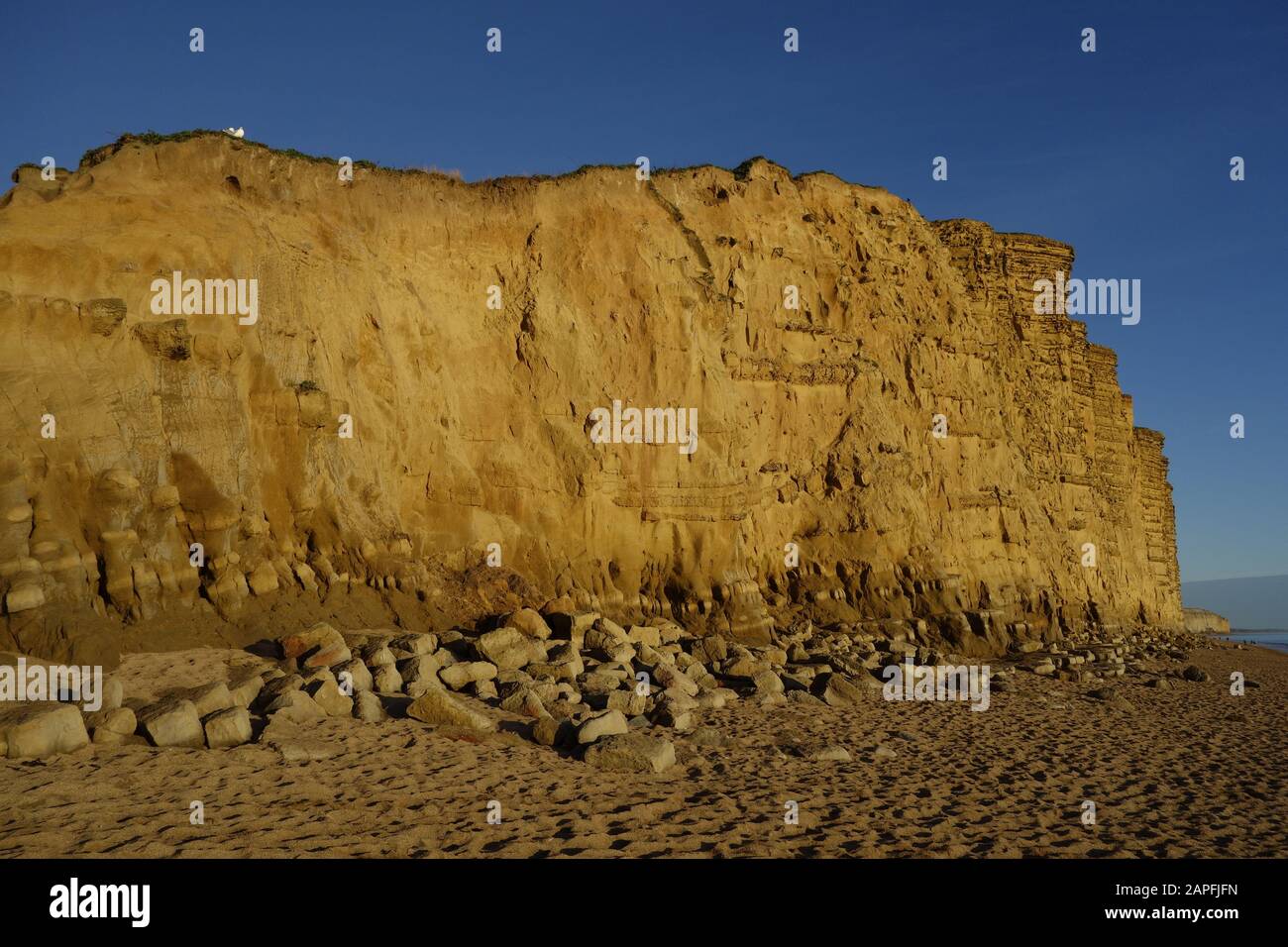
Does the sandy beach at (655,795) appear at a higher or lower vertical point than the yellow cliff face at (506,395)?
lower

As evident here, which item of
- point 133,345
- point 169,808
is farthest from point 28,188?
point 169,808

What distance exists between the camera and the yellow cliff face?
11.0 m

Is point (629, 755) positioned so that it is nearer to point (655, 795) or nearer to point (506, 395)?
point (655, 795)

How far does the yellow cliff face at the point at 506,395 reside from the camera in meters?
11.0

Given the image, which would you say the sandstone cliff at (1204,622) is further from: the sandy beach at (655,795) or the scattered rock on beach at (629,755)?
the scattered rock on beach at (629,755)

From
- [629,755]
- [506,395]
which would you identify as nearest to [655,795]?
[629,755]

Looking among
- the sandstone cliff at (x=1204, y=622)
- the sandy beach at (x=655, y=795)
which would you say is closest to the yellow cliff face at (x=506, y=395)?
the sandy beach at (x=655, y=795)

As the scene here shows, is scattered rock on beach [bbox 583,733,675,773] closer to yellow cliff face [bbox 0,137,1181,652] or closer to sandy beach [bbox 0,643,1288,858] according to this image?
sandy beach [bbox 0,643,1288,858]

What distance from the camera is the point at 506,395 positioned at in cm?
1603

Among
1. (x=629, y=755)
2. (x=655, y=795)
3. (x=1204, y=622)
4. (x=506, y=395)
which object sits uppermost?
(x=506, y=395)

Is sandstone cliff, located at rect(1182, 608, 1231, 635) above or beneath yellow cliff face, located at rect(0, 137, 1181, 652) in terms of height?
beneath

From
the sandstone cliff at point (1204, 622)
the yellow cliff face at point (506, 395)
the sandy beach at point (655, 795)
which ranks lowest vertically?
the sandstone cliff at point (1204, 622)

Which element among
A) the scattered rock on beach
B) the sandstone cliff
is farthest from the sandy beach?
the sandstone cliff
